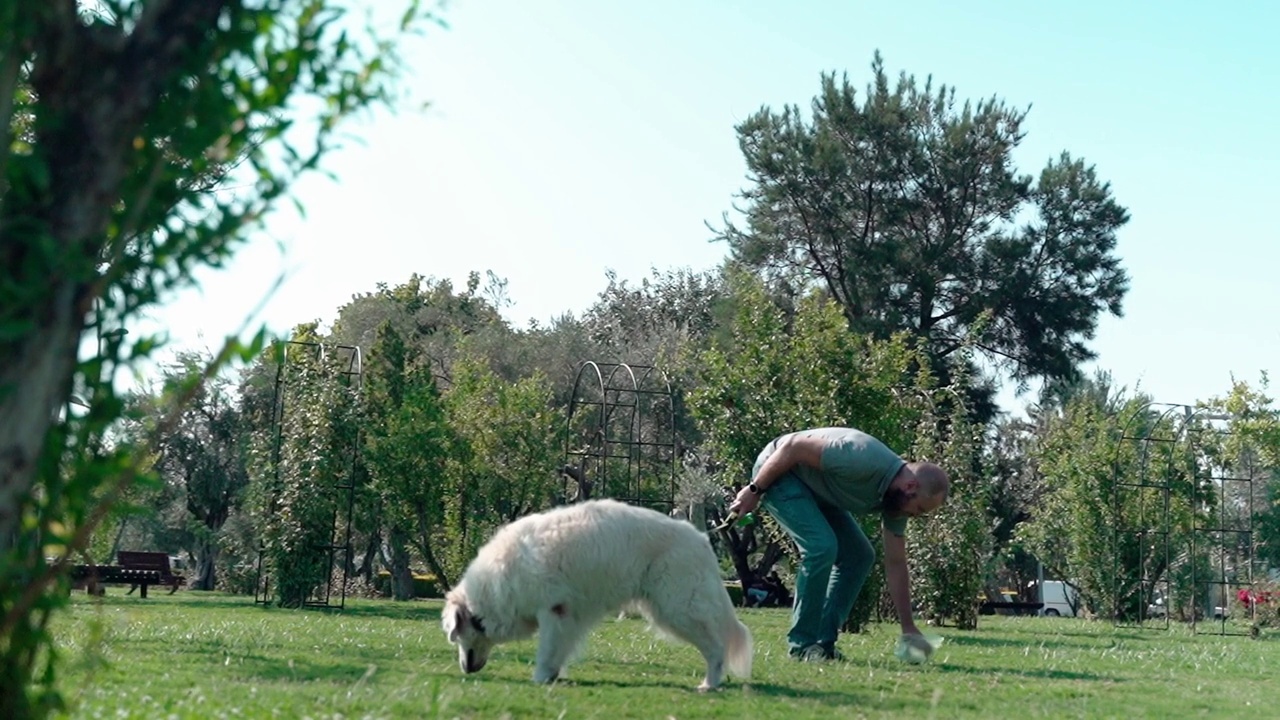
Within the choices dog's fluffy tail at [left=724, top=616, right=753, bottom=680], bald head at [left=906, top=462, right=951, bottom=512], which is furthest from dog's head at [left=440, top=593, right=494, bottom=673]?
bald head at [left=906, top=462, right=951, bottom=512]

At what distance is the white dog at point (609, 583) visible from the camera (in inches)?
353

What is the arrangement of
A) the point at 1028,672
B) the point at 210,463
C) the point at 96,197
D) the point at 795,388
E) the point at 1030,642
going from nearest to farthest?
the point at 96,197 → the point at 1028,672 → the point at 1030,642 → the point at 795,388 → the point at 210,463

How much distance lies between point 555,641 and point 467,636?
2.56ft

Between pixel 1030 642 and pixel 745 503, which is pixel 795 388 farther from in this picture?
pixel 745 503

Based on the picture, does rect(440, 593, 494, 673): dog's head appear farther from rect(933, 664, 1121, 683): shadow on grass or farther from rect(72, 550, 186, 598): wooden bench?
rect(72, 550, 186, 598): wooden bench

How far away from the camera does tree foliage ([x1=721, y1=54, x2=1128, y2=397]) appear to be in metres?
40.8

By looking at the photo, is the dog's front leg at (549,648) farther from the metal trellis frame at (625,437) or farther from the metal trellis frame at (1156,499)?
the metal trellis frame at (1156,499)

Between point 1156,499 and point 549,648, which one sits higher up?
point 1156,499

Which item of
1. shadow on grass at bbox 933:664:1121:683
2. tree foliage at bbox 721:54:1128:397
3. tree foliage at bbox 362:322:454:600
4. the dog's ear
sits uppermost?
tree foliage at bbox 721:54:1128:397

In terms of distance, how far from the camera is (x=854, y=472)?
1095 centimetres

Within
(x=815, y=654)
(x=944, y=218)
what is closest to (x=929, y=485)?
(x=815, y=654)

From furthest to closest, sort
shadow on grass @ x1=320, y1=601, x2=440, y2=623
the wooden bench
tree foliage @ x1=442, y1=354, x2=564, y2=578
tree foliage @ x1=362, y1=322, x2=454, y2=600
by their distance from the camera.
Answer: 1. tree foliage @ x1=442, y1=354, x2=564, y2=578
2. tree foliage @ x1=362, y1=322, x2=454, y2=600
3. the wooden bench
4. shadow on grass @ x1=320, y1=601, x2=440, y2=623

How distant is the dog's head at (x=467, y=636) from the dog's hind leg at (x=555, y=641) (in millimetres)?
592

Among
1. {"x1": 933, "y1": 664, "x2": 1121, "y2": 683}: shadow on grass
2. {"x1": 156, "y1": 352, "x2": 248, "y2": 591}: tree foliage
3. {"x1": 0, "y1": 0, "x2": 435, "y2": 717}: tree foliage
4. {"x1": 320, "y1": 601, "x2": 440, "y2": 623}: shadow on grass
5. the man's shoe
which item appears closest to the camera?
{"x1": 0, "y1": 0, "x2": 435, "y2": 717}: tree foliage
